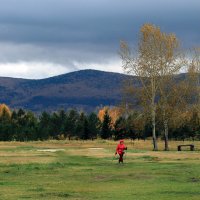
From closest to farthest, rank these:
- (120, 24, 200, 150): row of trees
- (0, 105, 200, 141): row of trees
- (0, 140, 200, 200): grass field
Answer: (0, 140, 200, 200): grass field → (120, 24, 200, 150): row of trees → (0, 105, 200, 141): row of trees

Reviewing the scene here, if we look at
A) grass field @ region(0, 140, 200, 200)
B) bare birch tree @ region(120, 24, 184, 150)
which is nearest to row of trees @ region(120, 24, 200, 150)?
bare birch tree @ region(120, 24, 184, 150)

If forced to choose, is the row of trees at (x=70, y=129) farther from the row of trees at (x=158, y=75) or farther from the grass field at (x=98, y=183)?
the grass field at (x=98, y=183)

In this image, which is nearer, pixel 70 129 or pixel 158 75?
pixel 158 75

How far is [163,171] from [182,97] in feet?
137

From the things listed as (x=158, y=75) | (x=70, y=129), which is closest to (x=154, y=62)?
(x=158, y=75)

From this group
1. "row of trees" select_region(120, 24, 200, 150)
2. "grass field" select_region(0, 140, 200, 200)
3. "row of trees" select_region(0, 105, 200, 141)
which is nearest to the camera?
"grass field" select_region(0, 140, 200, 200)

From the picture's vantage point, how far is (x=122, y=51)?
255 ft

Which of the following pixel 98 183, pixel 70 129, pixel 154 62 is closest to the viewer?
pixel 98 183

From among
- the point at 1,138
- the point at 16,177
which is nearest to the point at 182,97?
the point at 16,177

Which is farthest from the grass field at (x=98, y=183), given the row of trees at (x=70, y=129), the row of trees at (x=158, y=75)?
the row of trees at (x=70, y=129)

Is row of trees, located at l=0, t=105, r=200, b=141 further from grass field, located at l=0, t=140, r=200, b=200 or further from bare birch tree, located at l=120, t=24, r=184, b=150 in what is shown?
grass field, located at l=0, t=140, r=200, b=200

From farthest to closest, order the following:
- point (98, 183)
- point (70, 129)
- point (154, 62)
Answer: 1. point (70, 129)
2. point (154, 62)
3. point (98, 183)

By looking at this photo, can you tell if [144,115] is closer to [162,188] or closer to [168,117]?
[168,117]

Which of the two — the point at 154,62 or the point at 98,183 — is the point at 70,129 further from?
the point at 98,183
